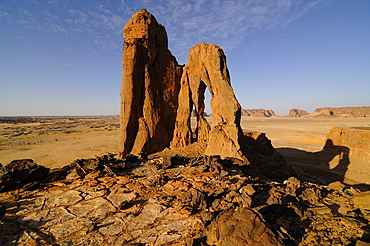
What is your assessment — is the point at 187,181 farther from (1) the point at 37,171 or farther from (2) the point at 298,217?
(1) the point at 37,171

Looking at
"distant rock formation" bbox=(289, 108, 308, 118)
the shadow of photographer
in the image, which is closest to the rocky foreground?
the shadow of photographer

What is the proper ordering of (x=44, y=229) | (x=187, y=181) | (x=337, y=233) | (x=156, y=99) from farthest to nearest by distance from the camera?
(x=156, y=99) → (x=187, y=181) → (x=44, y=229) → (x=337, y=233)

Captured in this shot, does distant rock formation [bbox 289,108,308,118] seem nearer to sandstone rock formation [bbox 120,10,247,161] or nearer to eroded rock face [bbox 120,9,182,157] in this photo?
sandstone rock formation [bbox 120,10,247,161]

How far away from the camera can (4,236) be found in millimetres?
4055

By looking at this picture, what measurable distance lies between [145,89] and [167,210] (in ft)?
46.6

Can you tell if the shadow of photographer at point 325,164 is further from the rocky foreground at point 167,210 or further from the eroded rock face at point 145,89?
the eroded rock face at point 145,89

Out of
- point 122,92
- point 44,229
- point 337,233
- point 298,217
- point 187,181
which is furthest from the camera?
point 122,92

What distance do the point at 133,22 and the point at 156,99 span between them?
26.3 ft

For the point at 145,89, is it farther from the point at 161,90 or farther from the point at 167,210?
the point at 167,210

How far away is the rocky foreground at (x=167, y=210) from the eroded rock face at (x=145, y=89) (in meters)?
9.12

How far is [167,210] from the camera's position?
5.23 metres

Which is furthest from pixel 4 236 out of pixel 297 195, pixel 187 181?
pixel 297 195

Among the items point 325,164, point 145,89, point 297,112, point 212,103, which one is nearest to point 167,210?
point 212,103

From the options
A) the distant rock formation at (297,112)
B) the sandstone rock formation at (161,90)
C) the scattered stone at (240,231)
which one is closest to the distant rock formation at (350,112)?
the distant rock formation at (297,112)
